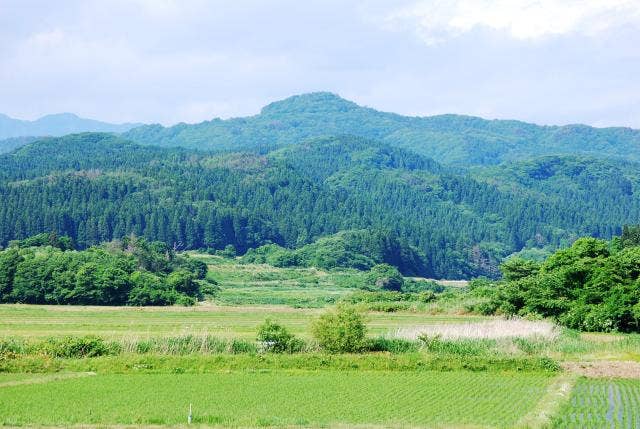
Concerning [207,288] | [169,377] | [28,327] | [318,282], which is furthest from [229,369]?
[318,282]

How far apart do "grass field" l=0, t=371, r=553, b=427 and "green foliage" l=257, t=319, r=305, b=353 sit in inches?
185

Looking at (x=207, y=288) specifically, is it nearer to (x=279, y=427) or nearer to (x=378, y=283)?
(x=378, y=283)

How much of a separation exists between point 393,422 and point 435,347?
1830 centimetres

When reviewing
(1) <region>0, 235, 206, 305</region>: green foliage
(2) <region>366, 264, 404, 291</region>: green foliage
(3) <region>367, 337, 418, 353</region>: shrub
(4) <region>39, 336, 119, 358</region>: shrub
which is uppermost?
(4) <region>39, 336, 119, 358</region>: shrub

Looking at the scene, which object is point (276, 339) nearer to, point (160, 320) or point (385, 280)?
point (160, 320)

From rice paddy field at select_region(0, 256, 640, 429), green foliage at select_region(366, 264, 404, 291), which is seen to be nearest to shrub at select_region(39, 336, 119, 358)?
rice paddy field at select_region(0, 256, 640, 429)

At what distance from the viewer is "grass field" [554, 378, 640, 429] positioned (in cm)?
2931

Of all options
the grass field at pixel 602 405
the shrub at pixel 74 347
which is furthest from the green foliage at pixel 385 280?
the grass field at pixel 602 405

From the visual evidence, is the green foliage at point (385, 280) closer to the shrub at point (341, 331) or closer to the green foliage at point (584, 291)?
the green foliage at point (584, 291)

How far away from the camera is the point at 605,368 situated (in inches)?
1693

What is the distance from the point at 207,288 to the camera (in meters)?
101

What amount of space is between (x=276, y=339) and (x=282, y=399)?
42.2 feet

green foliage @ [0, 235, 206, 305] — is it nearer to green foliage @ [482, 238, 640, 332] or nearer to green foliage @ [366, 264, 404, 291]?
green foliage @ [482, 238, 640, 332]

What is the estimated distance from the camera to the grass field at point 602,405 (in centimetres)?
2931
